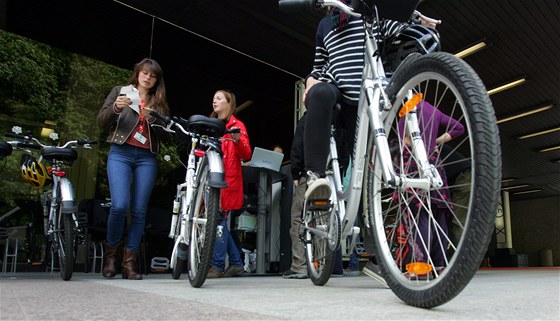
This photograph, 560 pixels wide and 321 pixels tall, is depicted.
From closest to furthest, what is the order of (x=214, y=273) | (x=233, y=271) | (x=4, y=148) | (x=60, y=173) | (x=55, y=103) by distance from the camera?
(x=4, y=148)
(x=60, y=173)
(x=214, y=273)
(x=233, y=271)
(x=55, y=103)

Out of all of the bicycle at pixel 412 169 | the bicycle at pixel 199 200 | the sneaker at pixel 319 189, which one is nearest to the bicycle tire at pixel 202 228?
the bicycle at pixel 199 200

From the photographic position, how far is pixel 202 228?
8.43 feet

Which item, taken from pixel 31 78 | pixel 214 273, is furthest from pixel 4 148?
pixel 31 78

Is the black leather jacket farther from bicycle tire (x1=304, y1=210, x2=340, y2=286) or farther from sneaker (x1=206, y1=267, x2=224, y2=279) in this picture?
bicycle tire (x1=304, y1=210, x2=340, y2=286)

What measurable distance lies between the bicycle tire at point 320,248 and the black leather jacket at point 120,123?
154 centimetres

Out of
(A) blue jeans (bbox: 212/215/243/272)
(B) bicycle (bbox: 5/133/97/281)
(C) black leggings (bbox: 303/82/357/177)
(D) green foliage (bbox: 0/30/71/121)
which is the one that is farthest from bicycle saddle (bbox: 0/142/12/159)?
(D) green foliage (bbox: 0/30/71/121)

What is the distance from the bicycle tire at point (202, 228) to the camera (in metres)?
2.30

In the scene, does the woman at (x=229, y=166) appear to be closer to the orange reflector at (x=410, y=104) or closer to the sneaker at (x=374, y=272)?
the sneaker at (x=374, y=272)

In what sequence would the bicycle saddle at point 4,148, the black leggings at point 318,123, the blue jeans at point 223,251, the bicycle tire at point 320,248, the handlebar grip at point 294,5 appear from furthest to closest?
Answer: the blue jeans at point 223,251 → the bicycle saddle at point 4,148 → the bicycle tire at point 320,248 → the black leggings at point 318,123 → the handlebar grip at point 294,5

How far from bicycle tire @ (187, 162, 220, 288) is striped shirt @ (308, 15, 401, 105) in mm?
832

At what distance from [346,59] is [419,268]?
4.30 feet

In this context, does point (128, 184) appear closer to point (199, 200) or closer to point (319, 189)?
point (199, 200)

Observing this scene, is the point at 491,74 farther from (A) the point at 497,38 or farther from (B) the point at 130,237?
(B) the point at 130,237

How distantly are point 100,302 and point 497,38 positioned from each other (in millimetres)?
7860
